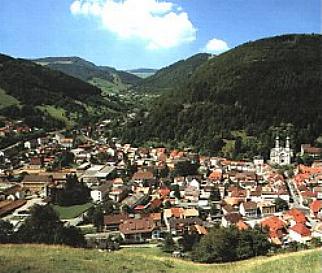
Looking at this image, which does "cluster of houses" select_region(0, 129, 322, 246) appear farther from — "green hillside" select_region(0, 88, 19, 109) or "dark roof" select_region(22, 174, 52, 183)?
"green hillside" select_region(0, 88, 19, 109)

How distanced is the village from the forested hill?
516cm

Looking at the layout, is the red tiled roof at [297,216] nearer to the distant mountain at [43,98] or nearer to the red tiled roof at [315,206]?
the red tiled roof at [315,206]

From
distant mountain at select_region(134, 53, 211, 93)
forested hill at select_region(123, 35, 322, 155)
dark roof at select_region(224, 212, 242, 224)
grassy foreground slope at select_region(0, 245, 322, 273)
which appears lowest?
Result: dark roof at select_region(224, 212, 242, 224)

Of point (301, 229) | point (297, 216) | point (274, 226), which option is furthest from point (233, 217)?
point (301, 229)

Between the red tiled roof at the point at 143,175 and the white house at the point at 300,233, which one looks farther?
the red tiled roof at the point at 143,175

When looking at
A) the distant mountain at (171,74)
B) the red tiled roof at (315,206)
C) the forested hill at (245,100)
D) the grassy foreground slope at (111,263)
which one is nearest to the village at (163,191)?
the red tiled roof at (315,206)

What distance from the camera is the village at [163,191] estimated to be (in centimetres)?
1789

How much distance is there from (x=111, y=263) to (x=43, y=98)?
53.9m

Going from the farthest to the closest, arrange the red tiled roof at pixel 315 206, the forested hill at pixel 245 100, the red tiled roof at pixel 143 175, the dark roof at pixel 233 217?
the forested hill at pixel 245 100, the red tiled roof at pixel 143 175, the red tiled roof at pixel 315 206, the dark roof at pixel 233 217

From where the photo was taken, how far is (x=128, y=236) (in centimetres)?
1719

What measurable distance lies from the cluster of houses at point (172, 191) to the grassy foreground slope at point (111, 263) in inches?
336

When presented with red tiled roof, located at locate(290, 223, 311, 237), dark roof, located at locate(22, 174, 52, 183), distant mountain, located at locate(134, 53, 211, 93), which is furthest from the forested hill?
distant mountain, located at locate(134, 53, 211, 93)

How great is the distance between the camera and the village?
17891mm

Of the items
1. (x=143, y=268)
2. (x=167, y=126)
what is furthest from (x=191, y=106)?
(x=143, y=268)
